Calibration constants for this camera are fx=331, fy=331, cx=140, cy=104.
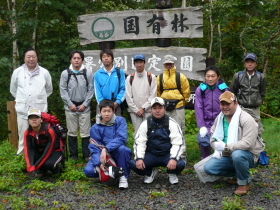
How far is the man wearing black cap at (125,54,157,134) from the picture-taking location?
20.2 ft

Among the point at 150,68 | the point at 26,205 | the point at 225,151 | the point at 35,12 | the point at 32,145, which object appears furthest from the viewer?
the point at 35,12

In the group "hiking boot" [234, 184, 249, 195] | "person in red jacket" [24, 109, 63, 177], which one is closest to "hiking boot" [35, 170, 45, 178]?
"person in red jacket" [24, 109, 63, 177]

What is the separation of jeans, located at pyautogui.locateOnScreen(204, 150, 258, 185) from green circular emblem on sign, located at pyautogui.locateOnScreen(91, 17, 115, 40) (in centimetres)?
429

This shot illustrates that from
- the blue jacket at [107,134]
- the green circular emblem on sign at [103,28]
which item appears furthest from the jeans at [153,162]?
the green circular emblem on sign at [103,28]

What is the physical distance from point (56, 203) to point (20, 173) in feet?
5.26

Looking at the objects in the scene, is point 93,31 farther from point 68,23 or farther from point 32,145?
point 68,23

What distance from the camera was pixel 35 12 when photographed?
35.5 feet

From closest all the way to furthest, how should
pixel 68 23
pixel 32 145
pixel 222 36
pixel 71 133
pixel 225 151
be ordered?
pixel 225 151 < pixel 32 145 < pixel 71 133 < pixel 68 23 < pixel 222 36

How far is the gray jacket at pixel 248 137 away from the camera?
4523mm

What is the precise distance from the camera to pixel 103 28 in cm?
791

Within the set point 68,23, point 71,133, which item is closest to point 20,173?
point 71,133

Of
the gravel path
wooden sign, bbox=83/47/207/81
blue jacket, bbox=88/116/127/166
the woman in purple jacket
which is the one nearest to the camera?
the gravel path

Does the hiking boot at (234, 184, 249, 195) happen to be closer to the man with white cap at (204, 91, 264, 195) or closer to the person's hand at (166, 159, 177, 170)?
the man with white cap at (204, 91, 264, 195)

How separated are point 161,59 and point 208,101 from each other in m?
2.23
